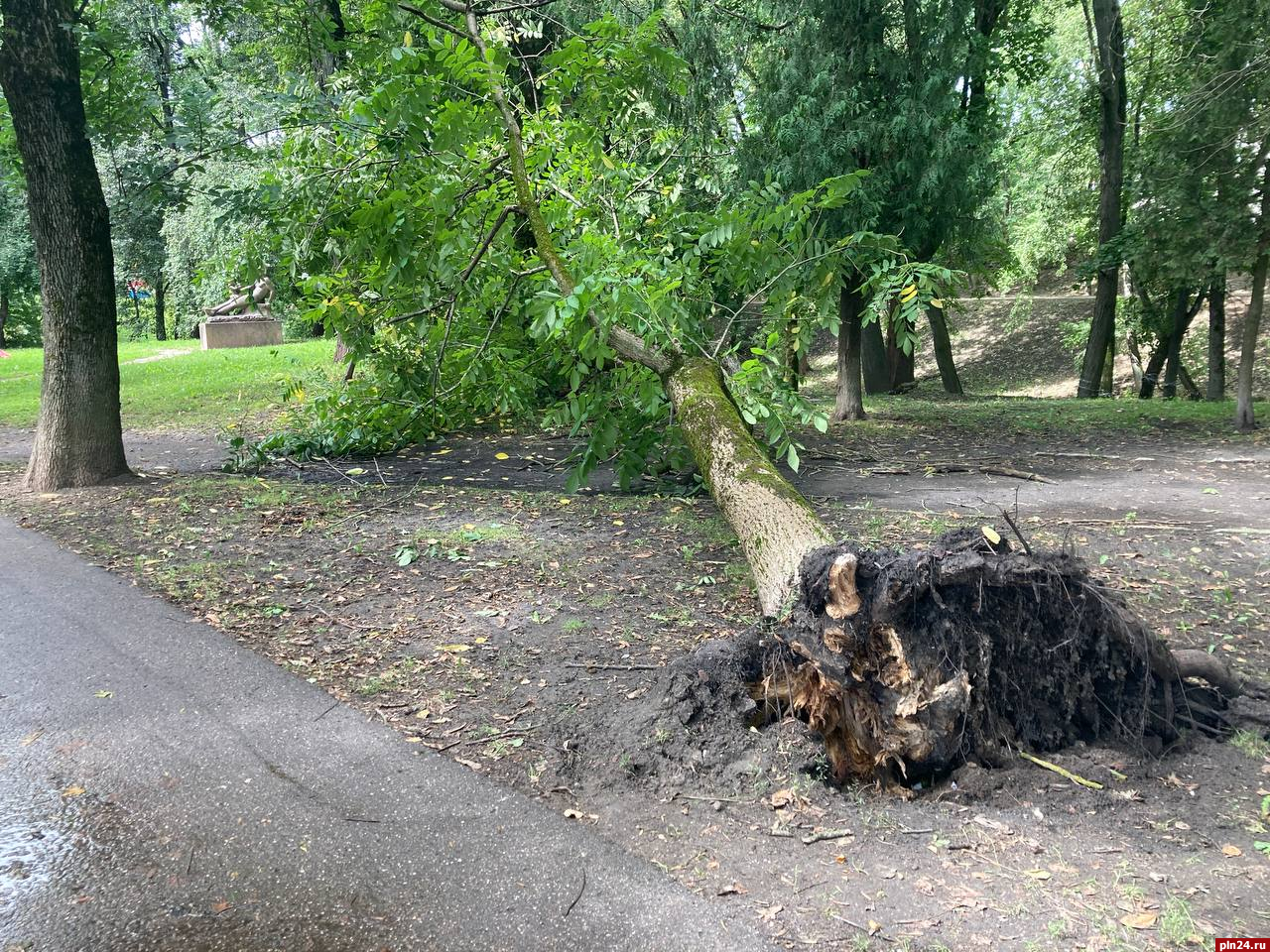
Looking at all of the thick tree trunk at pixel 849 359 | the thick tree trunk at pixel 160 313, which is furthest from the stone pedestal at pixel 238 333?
the thick tree trunk at pixel 849 359

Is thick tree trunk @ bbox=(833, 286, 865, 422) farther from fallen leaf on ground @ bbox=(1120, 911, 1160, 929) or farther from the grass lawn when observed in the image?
fallen leaf on ground @ bbox=(1120, 911, 1160, 929)

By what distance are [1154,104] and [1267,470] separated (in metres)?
7.08

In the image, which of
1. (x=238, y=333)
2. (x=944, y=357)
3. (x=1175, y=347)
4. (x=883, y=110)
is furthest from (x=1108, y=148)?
(x=238, y=333)

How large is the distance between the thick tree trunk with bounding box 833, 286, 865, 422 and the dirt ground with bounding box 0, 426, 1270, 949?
4418 millimetres

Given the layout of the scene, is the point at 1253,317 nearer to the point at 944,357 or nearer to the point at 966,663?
the point at 944,357

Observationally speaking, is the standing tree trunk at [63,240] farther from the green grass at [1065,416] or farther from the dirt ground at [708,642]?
the green grass at [1065,416]

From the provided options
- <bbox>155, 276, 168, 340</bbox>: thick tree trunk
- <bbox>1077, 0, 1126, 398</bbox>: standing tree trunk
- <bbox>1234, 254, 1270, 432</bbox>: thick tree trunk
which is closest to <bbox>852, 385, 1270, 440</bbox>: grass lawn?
<bbox>1234, 254, 1270, 432</bbox>: thick tree trunk

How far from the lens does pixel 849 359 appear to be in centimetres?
1420

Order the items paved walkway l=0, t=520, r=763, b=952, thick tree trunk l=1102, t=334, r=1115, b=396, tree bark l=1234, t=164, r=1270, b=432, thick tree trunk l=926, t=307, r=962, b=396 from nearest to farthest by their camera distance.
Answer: paved walkway l=0, t=520, r=763, b=952 < tree bark l=1234, t=164, r=1270, b=432 < thick tree trunk l=926, t=307, r=962, b=396 < thick tree trunk l=1102, t=334, r=1115, b=396

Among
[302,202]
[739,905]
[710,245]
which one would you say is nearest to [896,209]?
[710,245]

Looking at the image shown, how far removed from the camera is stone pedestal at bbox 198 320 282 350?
27.0m

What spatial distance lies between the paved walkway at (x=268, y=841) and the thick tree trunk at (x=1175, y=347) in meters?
19.5

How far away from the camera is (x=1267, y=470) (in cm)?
957

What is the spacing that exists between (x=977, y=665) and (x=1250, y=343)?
11492 mm
